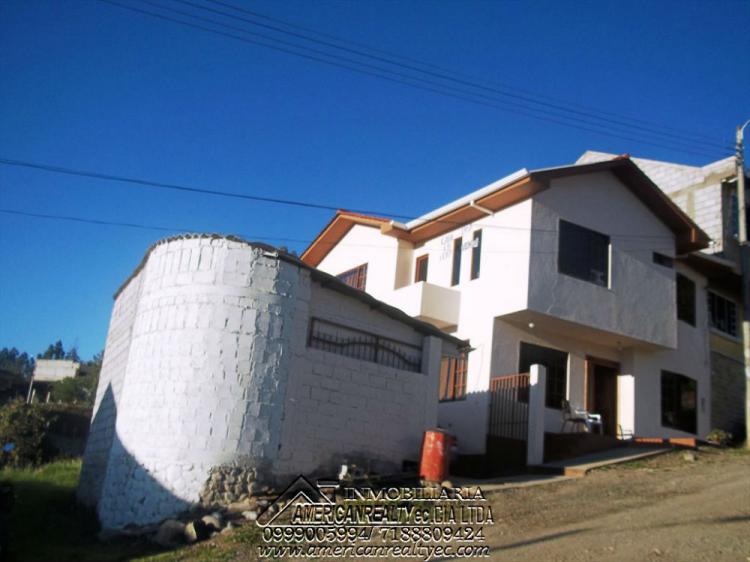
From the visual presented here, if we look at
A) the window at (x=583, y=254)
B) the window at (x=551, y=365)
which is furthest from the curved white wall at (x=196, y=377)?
the window at (x=583, y=254)

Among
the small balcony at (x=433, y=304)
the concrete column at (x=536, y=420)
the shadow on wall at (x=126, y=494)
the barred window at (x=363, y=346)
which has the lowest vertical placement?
the shadow on wall at (x=126, y=494)

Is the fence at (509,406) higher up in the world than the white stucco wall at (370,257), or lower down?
lower down

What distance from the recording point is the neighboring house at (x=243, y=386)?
11.7 metres

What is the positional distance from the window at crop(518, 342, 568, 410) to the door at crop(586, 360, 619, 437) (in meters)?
0.87

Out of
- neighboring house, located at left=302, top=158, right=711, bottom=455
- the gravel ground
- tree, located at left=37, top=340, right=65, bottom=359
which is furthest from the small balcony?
tree, located at left=37, top=340, right=65, bottom=359

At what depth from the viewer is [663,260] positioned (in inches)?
826

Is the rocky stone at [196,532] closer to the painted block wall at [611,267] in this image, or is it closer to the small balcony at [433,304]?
the small balcony at [433,304]

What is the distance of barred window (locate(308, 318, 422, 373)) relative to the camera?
1335cm

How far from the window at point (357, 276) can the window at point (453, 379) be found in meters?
4.73

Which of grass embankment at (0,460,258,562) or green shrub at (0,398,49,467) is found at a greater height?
green shrub at (0,398,49,467)

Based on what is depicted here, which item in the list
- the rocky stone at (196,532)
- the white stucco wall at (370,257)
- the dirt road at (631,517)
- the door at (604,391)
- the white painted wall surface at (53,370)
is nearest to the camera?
the dirt road at (631,517)

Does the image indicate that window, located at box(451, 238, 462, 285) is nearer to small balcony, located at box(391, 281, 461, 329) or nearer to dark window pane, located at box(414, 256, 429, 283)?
small balcony, located at box(391, 281, 461, 329)

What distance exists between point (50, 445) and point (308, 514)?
16.5m

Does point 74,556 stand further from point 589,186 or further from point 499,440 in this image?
point 589,186
